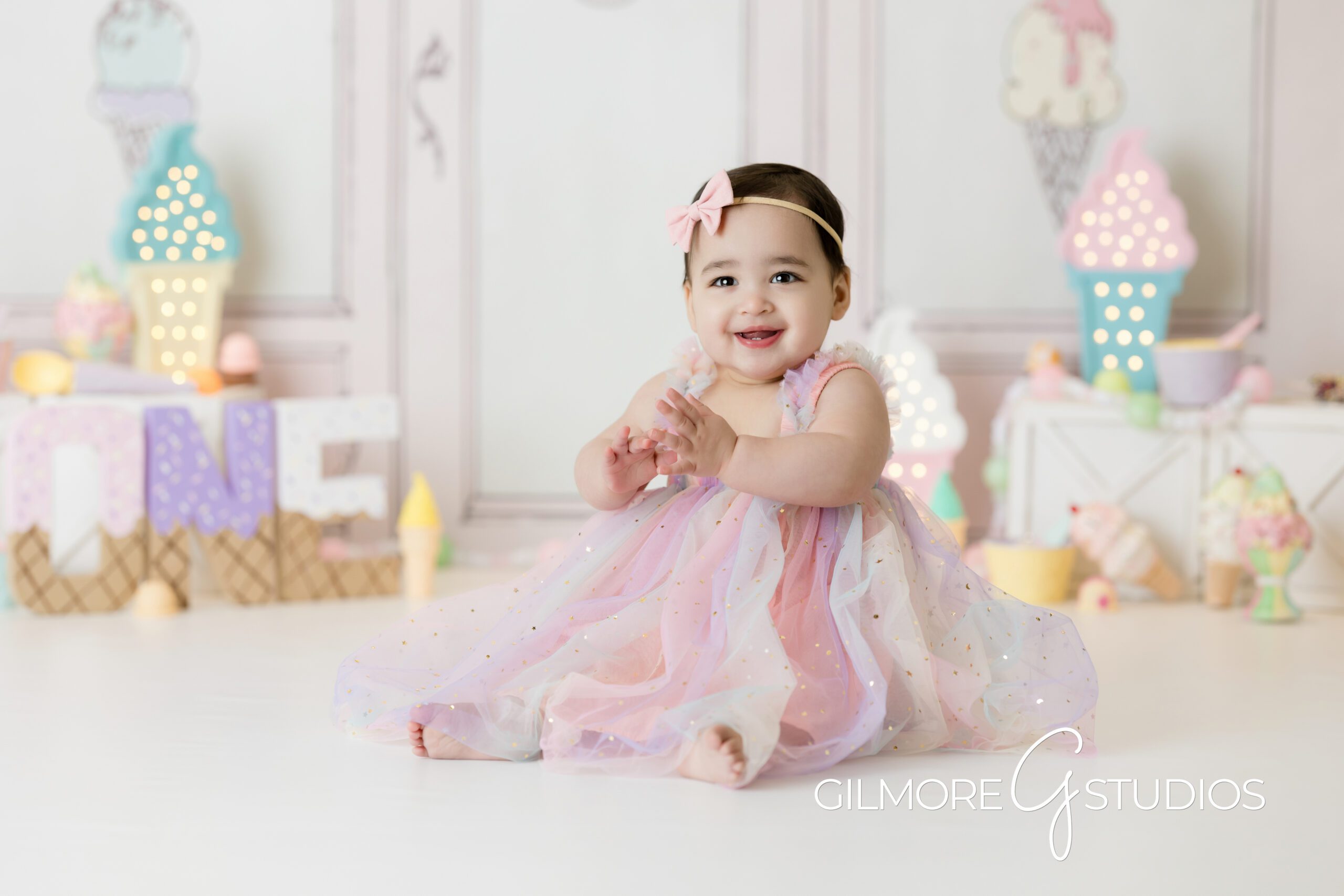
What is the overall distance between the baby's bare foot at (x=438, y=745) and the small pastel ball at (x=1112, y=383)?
6.45 feet

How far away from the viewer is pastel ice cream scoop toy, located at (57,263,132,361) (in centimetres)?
297

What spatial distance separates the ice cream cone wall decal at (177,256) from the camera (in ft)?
9.99

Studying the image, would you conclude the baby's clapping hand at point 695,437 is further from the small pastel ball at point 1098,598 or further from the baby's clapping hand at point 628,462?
the small pastel ball at point 1098,598

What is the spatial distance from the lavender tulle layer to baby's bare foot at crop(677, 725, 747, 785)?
1cm

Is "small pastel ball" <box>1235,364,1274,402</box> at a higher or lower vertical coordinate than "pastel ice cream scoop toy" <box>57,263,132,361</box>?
lower

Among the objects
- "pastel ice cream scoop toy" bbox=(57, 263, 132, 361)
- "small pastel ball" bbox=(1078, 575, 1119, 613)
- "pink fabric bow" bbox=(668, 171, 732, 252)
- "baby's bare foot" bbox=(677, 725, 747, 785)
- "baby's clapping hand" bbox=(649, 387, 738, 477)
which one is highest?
"pink fabric bow" bbox=(668, 171, 732, 252)

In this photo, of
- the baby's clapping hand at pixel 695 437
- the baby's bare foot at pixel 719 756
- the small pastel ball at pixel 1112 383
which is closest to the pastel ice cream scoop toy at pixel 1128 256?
the small pastel ball at pixel 1112 383

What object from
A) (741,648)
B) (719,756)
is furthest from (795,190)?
(719,756)

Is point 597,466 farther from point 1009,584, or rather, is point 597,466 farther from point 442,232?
point 442,232

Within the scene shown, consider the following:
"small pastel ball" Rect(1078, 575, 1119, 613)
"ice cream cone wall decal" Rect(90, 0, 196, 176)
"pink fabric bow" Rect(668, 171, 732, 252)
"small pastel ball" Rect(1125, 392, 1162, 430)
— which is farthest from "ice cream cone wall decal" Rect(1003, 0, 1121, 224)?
"ice cream cone wall decal" Rect(90, 0, 196, 176)

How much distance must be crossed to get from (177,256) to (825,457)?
2124mm

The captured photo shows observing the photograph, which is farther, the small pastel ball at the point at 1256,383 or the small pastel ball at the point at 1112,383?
the small pastel ball at the point at 1112,383

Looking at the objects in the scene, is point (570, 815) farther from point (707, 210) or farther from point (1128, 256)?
point (1128, 256)

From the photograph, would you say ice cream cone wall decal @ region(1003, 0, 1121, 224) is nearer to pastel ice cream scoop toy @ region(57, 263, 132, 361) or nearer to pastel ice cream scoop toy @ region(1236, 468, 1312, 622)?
pastel ice cream scoop toy @ region(1236, 468, 1312, 622)
